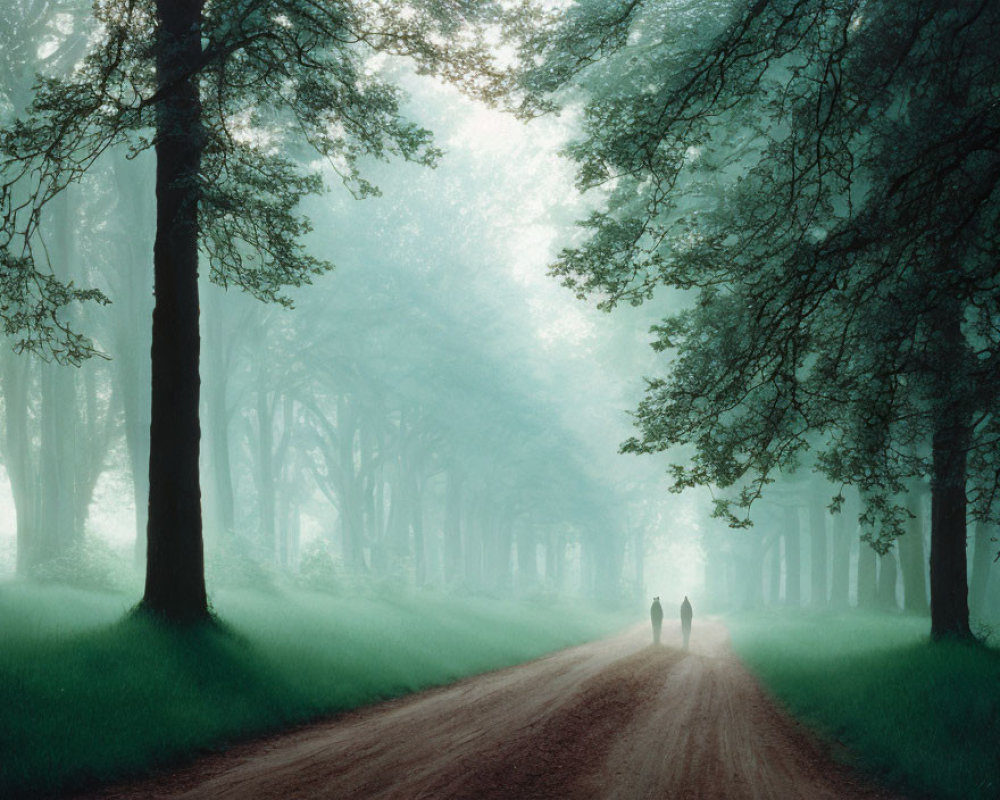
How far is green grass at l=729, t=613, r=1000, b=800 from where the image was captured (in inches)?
300

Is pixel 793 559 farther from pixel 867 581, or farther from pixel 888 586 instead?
pixel 888 586

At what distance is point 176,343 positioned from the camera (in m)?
12.0

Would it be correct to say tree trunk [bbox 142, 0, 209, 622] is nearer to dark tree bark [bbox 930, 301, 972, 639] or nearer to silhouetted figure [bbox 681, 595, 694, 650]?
dark tree bark [bbox 930, 301, 972, 639]

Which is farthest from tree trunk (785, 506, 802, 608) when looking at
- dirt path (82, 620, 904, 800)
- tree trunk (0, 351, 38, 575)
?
tree trunk (0, 351, 38, 575)

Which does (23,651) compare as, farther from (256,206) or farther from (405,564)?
(405,564)

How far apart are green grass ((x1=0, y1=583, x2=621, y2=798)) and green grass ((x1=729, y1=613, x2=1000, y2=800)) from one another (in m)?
6.66

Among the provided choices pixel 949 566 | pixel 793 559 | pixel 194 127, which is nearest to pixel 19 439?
pixel 194 127

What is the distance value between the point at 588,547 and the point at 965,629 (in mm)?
48705

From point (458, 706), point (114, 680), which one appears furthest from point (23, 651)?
point (458, 706)

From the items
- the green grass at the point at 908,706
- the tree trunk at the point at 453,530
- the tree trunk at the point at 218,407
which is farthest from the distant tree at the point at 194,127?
the tree trunk at the point at 453,530

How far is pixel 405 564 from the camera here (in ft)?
108

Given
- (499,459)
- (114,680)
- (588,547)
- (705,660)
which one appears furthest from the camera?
(588,547)

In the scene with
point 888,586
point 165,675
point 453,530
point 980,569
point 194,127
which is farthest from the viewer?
point 453,530

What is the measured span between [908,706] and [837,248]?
20.7ft
